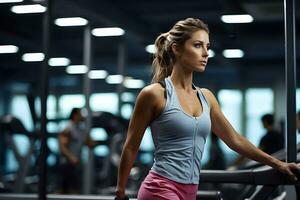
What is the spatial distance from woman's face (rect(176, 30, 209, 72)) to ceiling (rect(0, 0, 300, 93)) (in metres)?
3.04

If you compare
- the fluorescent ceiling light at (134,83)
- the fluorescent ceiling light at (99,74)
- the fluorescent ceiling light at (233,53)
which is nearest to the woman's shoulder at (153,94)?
the fluorescent ceiling light at (233,53)

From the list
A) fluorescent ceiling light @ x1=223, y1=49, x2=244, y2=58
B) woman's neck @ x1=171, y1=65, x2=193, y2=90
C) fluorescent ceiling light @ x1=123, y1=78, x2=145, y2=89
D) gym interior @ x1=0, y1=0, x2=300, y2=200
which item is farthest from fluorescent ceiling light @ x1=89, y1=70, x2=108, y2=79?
woman's neck @ x1=171, y1=65, x2=193, y2=90

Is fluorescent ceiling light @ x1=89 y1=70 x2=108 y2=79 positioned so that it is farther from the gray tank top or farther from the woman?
the gray tank top

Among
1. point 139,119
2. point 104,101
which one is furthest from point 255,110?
point 139,119

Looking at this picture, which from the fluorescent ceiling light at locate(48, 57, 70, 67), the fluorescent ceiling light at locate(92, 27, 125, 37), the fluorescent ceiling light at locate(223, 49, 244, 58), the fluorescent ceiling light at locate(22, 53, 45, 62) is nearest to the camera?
the fluorescent ceiling light at locate(92, 27, 125, 37)

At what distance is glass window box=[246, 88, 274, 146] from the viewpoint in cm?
1377

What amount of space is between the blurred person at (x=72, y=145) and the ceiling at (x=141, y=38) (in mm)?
1347

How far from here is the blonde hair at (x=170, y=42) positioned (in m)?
2.17

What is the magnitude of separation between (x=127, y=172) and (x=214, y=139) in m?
5.64

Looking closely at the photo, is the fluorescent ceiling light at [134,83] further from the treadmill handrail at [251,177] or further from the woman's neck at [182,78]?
the woman's neck at [182,78]

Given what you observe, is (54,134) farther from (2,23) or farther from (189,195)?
(189,195)

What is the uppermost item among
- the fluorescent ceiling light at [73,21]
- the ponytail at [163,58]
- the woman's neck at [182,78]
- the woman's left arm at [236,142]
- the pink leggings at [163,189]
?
the fluorescent ceiling light at [73,21]

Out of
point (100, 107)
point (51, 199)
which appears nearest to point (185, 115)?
point (51, 199)

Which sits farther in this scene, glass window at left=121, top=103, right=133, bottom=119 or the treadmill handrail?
glass window at left=121, top=103, right=133, bottom=119
